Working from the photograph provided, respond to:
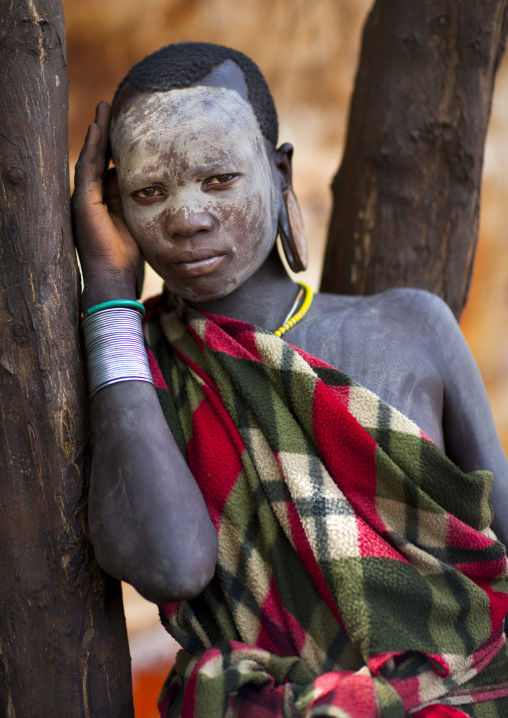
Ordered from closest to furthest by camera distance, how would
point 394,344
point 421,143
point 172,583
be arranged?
1. point 172,583
2. point 394,344
3. point 421,143

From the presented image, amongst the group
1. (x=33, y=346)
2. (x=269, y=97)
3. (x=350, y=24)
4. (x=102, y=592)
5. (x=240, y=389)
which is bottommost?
(x=102, y=592)

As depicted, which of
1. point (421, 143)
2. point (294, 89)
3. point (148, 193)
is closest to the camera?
point (148, 193)

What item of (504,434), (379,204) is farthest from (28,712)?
(504,434)

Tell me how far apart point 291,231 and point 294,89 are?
1922 millimetres

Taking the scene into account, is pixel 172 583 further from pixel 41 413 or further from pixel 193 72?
pixel 193 72

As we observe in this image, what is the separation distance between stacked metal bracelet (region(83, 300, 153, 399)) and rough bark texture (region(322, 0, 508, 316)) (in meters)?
0.86

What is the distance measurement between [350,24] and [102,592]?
2.76 meters

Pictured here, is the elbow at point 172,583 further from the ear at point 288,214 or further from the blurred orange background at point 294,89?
the blurred orange background at point 294,89

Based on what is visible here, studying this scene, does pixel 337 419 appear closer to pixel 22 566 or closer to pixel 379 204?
pixel 22 566

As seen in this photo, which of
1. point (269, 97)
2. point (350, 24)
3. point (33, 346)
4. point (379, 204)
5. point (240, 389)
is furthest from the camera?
point (350, 24)

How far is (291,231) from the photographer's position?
1434 millimetres

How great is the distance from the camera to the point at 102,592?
1170 millimetres

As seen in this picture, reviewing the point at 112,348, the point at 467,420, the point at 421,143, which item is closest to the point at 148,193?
the point at 112,348

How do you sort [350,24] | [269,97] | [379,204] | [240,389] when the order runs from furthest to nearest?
1. [350,24]
2. [379,204]
3. [269,97]
4. [240,389]
